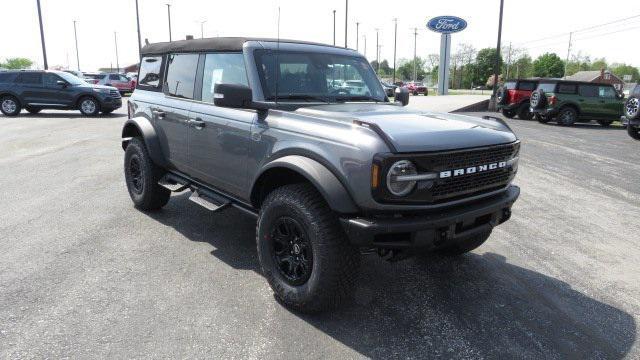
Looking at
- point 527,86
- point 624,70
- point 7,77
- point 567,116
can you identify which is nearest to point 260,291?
point 567,116

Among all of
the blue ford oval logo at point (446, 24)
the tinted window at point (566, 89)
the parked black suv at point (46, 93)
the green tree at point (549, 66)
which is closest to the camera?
the parked black suv at point (46, 93)

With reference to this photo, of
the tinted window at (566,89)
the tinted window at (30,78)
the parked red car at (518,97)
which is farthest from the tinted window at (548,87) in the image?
the tinted window at (30,78)

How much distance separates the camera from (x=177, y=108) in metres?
4.95

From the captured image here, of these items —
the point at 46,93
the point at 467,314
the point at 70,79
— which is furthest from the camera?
the point at 70,79

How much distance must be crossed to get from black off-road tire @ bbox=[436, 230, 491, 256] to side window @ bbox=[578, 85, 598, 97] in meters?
17.1

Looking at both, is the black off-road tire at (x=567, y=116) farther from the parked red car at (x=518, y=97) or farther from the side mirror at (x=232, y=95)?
the side mirror at (x=232, y=95)

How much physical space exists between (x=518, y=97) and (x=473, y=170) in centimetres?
1908

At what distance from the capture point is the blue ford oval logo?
132 ft

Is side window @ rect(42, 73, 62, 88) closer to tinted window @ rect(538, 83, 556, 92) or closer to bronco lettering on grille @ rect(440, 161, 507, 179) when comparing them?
tinted window @ rect(538, 83, 556, 92)

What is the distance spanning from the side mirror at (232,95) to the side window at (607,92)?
1930 cm

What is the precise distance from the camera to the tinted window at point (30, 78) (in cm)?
1811

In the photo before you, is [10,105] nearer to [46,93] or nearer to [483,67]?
[46,93]

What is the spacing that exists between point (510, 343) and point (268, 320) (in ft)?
5.25

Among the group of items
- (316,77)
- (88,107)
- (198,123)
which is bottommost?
(88,107)
